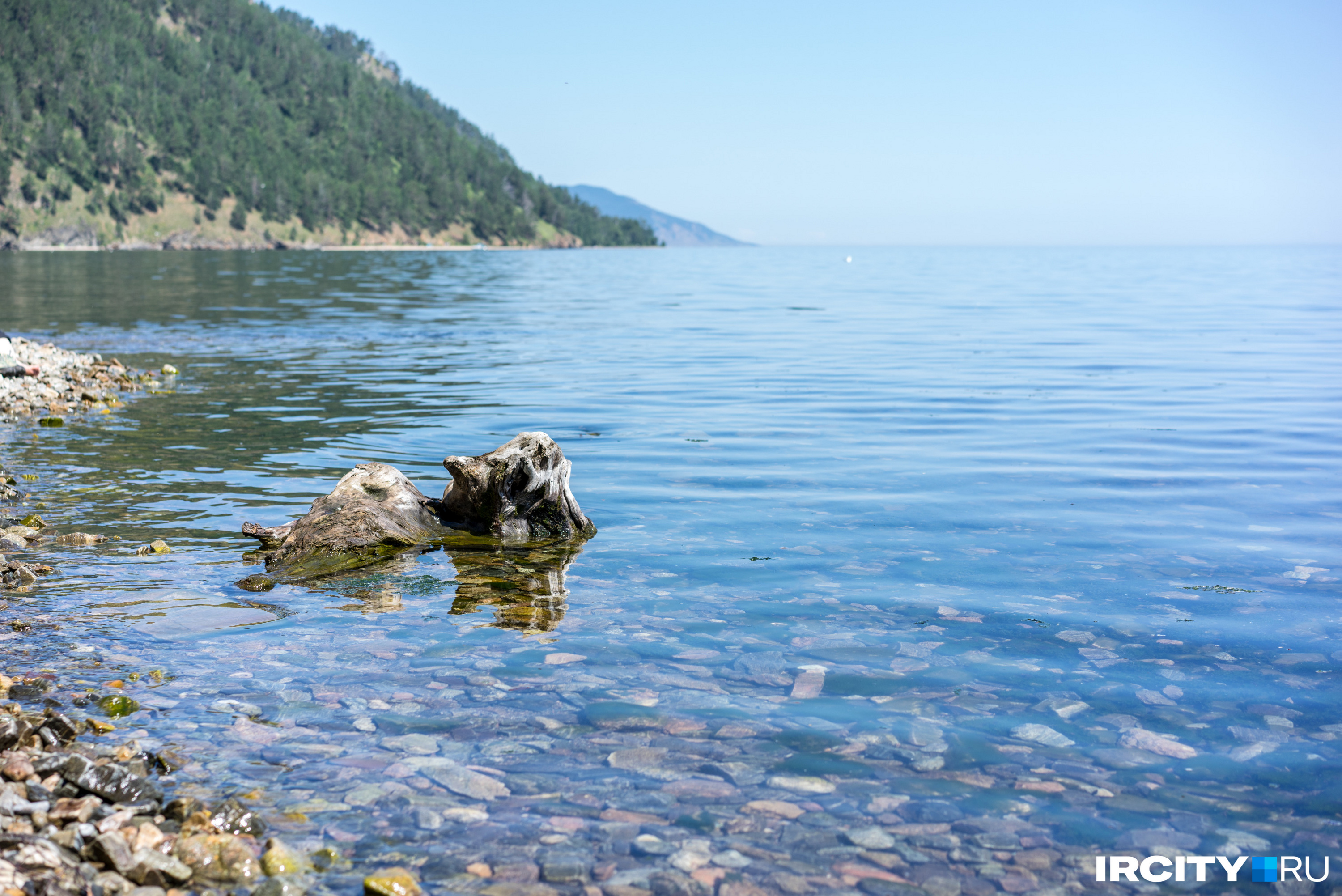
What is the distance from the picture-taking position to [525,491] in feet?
38.7

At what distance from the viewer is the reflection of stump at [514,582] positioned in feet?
29.7

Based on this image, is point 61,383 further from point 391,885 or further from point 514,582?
point 391,885

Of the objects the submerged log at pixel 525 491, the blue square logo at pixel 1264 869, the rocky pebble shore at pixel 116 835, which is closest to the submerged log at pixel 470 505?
the submerged log at pixel 525 491

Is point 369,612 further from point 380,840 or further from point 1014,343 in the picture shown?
point 1014,343

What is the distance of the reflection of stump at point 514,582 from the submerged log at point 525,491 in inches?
12.0

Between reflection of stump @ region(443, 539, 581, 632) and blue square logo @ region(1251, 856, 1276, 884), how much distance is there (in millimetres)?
5412

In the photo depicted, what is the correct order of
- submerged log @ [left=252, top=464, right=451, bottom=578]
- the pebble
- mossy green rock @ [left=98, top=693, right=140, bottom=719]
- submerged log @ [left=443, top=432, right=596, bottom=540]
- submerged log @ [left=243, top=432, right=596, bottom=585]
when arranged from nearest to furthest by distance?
1. mossy green rock @ [left=98, top=693, right=140, bottom=719]
2. submerged log @ [left=252, top=464, right=451, bottom=578]
3. submerged log @ [left=243, top=432, right=596, bottom=585]
4. submerged log @ [left=443, top=432, right=596, bottom=540]
5. the pebble

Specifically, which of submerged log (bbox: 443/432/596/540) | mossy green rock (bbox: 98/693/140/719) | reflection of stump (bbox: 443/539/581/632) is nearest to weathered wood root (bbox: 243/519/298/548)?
reflection of stump (bbox: 443/539/581/632)

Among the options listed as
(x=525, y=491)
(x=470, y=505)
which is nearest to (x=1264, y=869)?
(x=525, y=491)

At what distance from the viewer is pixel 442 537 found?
11.9 metres

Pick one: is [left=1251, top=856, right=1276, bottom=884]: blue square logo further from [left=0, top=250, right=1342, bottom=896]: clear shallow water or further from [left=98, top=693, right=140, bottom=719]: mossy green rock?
[left=98, top=693, right=140, bottom=719]: mossy green rock

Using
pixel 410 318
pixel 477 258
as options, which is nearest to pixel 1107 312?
pixel 410 318

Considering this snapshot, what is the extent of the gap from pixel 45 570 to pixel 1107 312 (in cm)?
4743

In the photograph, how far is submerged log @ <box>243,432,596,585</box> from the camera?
36.4 feet
